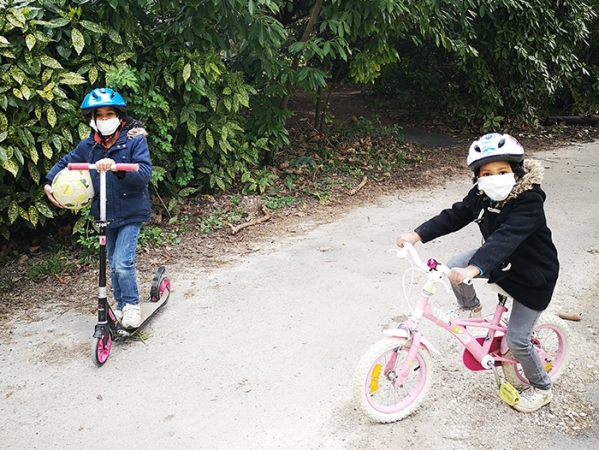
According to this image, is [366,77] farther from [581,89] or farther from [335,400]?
[581,89]

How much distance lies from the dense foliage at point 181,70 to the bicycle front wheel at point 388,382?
10.3 ft

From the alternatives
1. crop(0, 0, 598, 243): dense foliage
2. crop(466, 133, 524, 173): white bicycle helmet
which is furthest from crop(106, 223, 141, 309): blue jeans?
crop(466, 133, 524, 173): white bicycle helmet

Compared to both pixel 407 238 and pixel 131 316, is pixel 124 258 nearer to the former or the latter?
pixel 131 316

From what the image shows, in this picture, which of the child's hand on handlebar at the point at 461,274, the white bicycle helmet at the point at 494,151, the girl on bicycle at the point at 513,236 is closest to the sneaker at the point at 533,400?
the girl on bicycle at the point at 513,236

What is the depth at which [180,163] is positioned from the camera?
19.1ft

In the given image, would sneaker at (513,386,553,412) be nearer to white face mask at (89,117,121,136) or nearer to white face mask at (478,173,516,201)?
white face mask at (478,173,516,201)

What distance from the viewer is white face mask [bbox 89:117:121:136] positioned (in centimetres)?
362

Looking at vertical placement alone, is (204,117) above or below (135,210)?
above

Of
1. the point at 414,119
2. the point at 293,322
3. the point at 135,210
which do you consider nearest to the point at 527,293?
the point at 293,322

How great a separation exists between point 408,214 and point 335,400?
3540 millimetres

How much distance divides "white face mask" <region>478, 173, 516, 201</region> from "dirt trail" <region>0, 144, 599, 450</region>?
1304 millimetres

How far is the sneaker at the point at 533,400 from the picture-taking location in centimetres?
309

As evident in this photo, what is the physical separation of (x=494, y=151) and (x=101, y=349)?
108 inches

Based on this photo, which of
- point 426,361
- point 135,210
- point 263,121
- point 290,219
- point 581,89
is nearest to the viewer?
point 426,361
